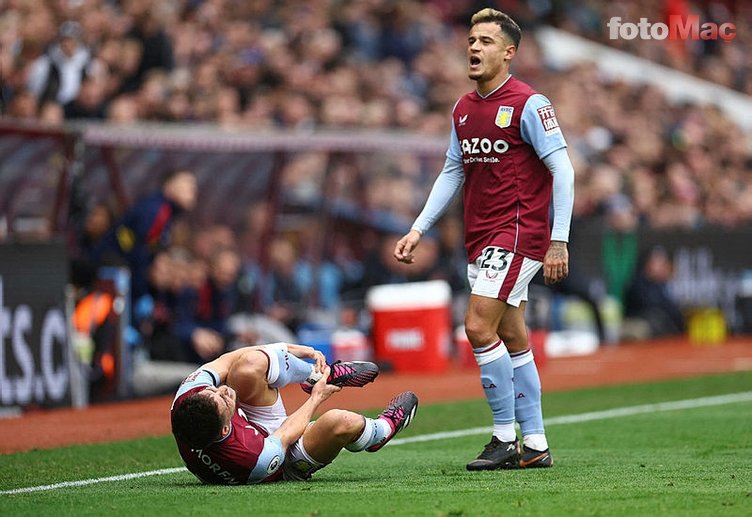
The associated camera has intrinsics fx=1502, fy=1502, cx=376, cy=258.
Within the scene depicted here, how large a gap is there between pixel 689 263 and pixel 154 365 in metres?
10.6

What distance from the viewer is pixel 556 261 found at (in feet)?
25.8

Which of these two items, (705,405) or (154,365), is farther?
(154,365)

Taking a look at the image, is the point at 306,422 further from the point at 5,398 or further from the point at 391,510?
the point at 5,398

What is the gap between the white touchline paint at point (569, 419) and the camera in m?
7.96

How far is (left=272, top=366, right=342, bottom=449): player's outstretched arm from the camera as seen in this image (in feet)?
24.6

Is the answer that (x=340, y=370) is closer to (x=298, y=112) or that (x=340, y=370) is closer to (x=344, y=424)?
(x=344, y=424)

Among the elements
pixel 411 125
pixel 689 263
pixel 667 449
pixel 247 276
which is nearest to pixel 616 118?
pixel 689 263

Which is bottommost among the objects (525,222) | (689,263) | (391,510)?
(689,263)

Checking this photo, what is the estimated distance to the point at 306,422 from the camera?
752 centimetres

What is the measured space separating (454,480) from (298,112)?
1089 cm

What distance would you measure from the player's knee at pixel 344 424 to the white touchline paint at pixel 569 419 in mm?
1345

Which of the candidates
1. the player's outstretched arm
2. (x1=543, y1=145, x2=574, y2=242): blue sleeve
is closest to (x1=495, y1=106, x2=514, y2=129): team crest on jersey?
(x1=543, y1=145, x2=574, y2=242): blue sleeve

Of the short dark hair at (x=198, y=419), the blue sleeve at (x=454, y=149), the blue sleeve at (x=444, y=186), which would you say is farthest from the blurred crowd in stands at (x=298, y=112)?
the short dark hair at (x=198, y=419)

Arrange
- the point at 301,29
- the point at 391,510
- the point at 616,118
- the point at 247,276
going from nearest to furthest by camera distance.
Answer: the point at 391,510, the point at 247,276, the point at 301,29, the point at 616,118
